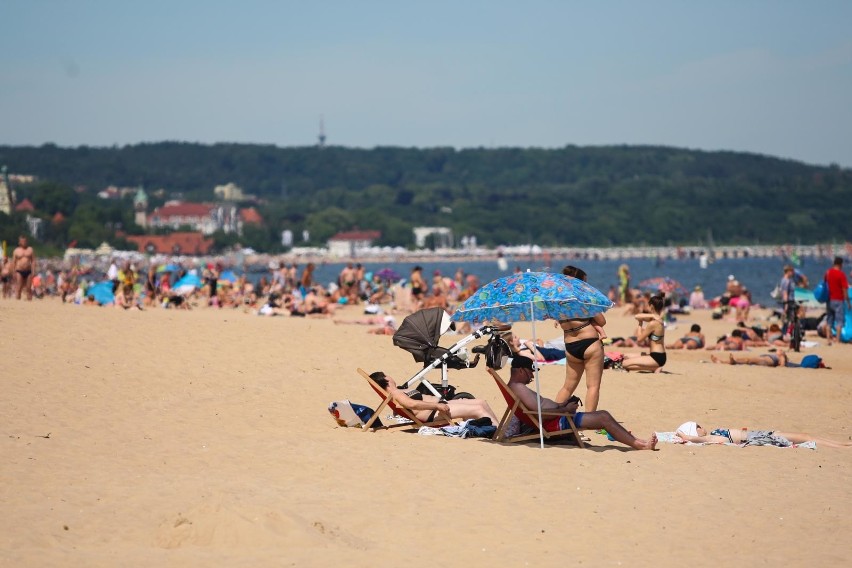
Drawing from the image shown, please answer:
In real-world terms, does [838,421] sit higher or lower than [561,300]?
lower

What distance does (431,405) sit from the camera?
31.8 ft

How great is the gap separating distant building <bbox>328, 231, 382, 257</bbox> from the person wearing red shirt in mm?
154362

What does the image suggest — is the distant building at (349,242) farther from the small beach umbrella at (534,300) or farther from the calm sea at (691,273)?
the small beach umbrella at (534,300)

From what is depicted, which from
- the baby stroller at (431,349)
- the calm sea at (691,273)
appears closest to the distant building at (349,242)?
the calm sea at (691,273)

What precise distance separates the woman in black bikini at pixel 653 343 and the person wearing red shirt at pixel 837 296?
15.4ft

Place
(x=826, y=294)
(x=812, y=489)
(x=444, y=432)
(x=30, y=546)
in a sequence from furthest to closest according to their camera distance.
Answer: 1. (x=826, y=294)
2. (x=444, y=432)
3. (x=812, y=489)
4. (x=30, y=546)

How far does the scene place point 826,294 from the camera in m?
19.2

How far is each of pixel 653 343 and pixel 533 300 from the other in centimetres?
579

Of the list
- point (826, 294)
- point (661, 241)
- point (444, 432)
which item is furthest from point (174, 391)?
point (661, 241)

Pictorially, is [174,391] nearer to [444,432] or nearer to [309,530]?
[444,432]

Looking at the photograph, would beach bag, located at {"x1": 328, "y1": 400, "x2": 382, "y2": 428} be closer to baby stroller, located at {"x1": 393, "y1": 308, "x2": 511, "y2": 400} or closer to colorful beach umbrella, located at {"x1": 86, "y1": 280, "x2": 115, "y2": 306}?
baby stroller, located at {"x1": 393, "y1": 308, "x2": 511, "y2": 400}

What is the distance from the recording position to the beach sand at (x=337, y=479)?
21.2ft

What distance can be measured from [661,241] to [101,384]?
628 ft

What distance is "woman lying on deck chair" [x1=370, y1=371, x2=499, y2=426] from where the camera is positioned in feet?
31.9
